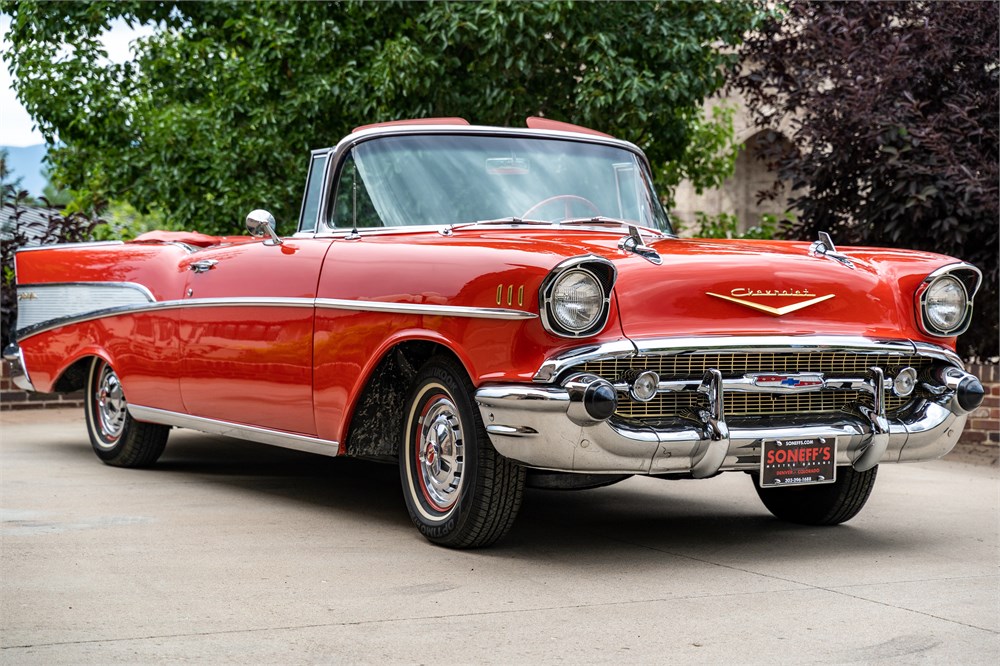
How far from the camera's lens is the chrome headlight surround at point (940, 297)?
5.60 meters

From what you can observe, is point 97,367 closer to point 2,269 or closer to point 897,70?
point 2,269

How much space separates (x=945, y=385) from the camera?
555cm

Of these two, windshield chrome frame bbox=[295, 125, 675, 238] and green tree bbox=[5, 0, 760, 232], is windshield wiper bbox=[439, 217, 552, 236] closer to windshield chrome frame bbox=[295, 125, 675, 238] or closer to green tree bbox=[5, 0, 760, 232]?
windshield chrome frame bbox=[295, 125, 675, 238]

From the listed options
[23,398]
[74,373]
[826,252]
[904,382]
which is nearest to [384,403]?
[826,252]

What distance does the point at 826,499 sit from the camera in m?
6.16

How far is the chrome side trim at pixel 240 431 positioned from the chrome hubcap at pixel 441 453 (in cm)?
52

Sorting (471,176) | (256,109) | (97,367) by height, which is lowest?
(97,367)

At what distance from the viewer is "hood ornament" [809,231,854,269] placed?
18.3ft

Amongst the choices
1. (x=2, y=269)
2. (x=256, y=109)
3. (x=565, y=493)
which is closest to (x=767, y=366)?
(x=565, y=493)

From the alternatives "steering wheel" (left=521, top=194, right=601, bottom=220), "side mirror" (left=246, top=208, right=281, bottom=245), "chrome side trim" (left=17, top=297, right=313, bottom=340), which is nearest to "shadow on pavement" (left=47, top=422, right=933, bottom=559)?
"chrome side trim" (left=17, top=297, right=313, bottom=340)

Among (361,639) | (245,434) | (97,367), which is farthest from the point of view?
(97,367)

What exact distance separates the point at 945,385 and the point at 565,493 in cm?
235

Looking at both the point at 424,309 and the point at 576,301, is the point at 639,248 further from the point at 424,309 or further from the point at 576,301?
the point at 424,309

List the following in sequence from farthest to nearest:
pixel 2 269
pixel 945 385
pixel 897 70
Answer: pixel 2 269 → pixel 897 70 → pixel 945 385
